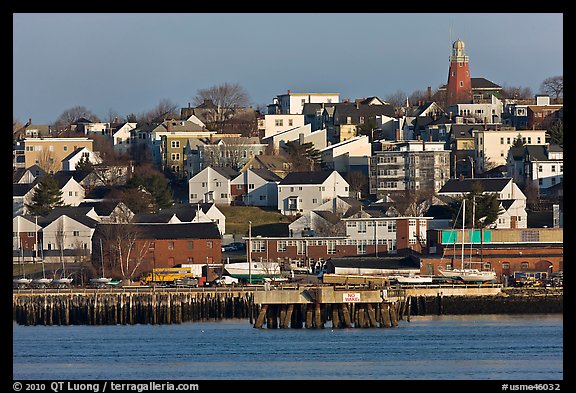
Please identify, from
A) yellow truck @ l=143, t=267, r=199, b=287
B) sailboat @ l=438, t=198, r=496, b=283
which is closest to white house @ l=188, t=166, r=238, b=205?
yellow truck @ l=143, t=267, r=199, b=287

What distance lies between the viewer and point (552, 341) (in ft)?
180

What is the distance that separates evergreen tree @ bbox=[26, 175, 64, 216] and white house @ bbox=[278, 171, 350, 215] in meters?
14.7

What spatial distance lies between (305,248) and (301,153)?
27.9 meters

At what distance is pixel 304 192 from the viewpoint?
335 ft

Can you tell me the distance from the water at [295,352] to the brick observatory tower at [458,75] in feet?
270

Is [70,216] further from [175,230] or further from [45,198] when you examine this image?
[175,230]

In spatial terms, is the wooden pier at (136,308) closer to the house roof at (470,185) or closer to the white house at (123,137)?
the house roof at (470,185)

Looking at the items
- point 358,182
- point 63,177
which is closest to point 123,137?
point 63,177

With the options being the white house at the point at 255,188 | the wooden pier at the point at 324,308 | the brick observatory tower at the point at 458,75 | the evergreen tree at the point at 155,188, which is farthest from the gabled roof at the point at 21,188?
the brick observatory tower at the point at 458,75

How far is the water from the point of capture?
46.2 meters

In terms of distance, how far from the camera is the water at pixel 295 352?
46219mm

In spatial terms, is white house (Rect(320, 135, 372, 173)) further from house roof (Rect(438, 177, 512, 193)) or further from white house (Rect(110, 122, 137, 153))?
white house (Rect(110, 122, 137, 153))

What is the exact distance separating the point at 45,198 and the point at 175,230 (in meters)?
18.4
